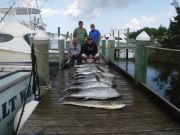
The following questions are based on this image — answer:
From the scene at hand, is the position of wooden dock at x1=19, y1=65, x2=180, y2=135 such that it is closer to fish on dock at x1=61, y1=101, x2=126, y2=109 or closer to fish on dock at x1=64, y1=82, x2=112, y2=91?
fish on dock at x1=61, y1=101, x2=126, y2=109

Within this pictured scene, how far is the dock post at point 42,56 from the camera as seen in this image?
264 inches

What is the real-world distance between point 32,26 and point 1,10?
1870 millimetres

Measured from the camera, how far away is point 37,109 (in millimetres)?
4992

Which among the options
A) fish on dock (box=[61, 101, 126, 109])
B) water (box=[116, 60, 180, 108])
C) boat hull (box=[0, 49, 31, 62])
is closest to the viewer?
fish on dock (box=[61, 101, 126, 109])

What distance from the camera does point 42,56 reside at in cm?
676

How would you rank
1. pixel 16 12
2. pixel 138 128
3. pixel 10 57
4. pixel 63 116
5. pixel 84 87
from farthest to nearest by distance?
pixel 16 12 < pixel 10 57 < pixel 84 87 < pixel 63 116 < pixel 138 128

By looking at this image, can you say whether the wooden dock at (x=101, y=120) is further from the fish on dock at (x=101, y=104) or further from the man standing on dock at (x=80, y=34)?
the man standing on dock at (x=80, y=34)

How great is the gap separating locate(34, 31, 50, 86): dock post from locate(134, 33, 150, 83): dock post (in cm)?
198

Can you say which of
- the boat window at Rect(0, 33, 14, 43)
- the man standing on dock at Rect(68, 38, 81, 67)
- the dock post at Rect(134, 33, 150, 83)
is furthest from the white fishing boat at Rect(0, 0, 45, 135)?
the dock post at Rect(134, 33, 150, 83)

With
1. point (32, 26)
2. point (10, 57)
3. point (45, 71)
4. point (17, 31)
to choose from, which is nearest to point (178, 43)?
point (32, 26)

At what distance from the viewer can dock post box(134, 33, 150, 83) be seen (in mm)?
6273

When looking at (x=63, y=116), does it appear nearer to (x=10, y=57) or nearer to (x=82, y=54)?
(x=82, y=54)

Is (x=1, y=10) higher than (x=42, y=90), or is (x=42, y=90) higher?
(x=1, y=10)

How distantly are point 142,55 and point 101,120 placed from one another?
2.35 m
